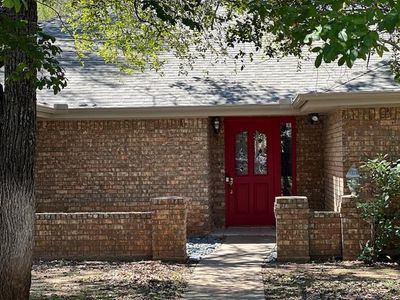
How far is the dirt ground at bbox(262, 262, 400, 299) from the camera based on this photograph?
8391 millimetres

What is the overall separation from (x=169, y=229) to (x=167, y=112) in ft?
11.5

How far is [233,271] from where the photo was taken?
401 inches

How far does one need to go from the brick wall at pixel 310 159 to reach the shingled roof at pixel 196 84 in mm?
1192

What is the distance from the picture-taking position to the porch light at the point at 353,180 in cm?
1107

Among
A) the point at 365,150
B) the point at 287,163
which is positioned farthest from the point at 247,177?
the point at 365,150

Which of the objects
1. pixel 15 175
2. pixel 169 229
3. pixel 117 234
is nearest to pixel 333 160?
pixel 169 229

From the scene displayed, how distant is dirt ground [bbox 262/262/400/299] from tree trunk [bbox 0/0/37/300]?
3059 mm

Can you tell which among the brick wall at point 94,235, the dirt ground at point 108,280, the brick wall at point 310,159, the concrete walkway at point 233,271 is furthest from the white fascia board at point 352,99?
the brick wall at point 310,159

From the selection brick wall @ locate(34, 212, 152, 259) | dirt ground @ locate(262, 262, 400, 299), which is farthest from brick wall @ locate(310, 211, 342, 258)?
brick wall @ locate(34, 212, 152, 259)

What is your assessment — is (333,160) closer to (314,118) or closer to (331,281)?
(314,118)

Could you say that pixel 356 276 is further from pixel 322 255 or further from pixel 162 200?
pixel 162 200

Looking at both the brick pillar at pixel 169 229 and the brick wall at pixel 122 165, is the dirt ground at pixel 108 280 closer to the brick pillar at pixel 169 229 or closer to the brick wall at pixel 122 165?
the brick pillar at pixel 169 229

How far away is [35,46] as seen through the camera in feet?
20.7

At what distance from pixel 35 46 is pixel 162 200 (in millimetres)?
5110
